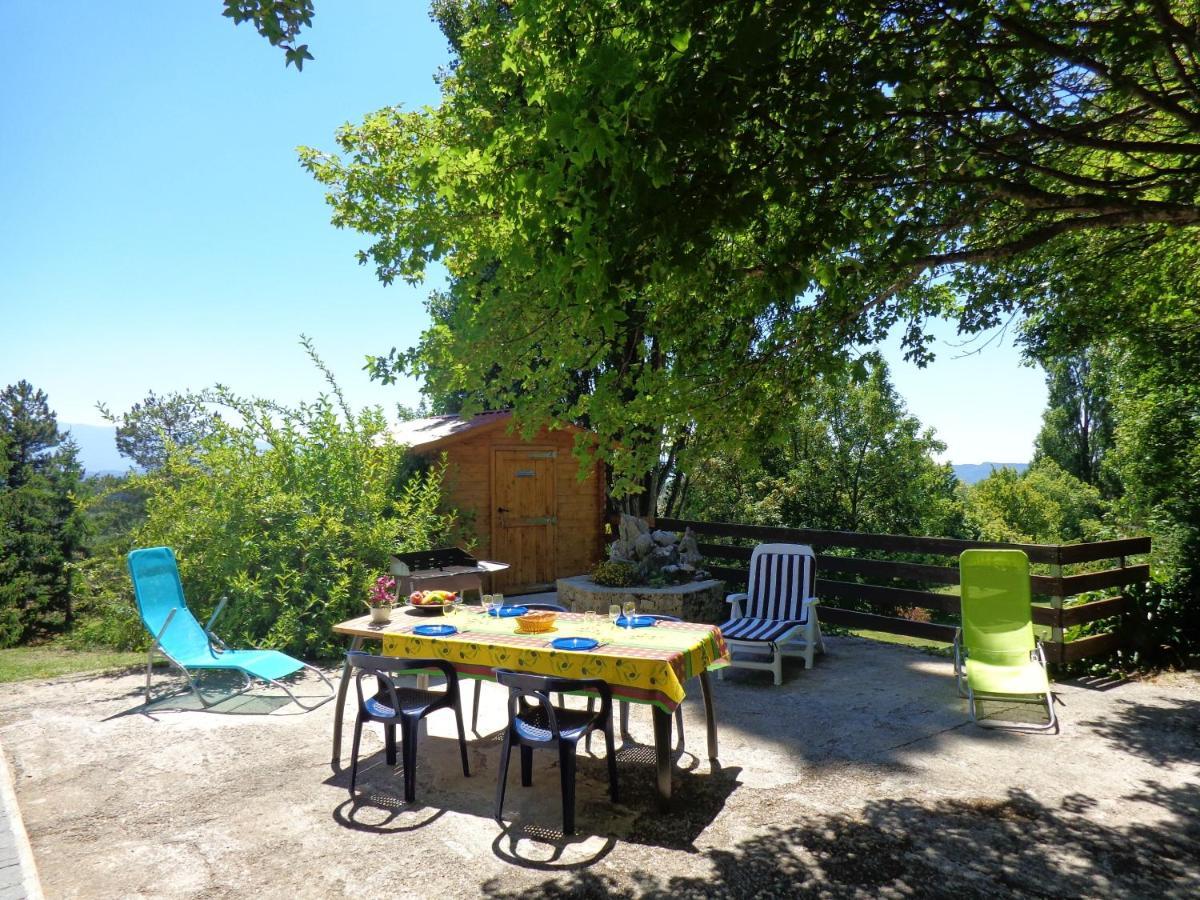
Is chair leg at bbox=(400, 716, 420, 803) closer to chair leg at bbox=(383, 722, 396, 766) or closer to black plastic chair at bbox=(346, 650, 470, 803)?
black plastic chair at bbox=(346, 650, 470, 803)

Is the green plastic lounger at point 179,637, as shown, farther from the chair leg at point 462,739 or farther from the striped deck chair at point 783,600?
the striped deck chair at point 783,600

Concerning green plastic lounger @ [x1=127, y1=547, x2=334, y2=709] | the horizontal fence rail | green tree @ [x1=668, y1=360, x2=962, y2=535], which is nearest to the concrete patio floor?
green plastic lounger @ [x1=127, y1=547, x2=334, y2=709]

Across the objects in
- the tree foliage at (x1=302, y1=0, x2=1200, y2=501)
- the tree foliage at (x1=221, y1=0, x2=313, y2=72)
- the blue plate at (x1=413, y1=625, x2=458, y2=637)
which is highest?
the tree foliage at (x1=221, y1=0, x2=313, y2=72)

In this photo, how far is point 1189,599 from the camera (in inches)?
290

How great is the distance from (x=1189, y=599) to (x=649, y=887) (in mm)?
7024

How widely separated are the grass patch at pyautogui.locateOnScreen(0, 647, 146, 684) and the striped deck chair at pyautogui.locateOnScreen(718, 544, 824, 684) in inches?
249

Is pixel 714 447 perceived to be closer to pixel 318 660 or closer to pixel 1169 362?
pixel 318 660

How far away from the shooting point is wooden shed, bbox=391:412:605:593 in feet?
37.6

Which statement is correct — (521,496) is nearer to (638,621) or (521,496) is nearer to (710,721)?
(638,621)

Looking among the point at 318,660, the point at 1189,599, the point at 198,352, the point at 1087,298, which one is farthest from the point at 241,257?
the point at 1189,599

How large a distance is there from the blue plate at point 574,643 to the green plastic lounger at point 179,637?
8.97 ft

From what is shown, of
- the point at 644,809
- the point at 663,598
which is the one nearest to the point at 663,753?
the point at 644,809

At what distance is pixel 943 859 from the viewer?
353 cm

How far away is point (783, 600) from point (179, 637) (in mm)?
5761
